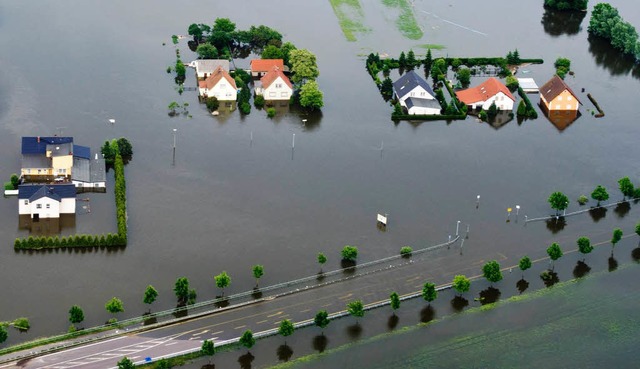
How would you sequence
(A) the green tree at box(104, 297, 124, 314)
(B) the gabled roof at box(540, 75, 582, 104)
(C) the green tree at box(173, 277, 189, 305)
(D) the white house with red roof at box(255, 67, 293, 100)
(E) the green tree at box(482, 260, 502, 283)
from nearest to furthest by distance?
(A) the green tree at box(104, 297, 124, 314), (C) the green tree at box(173, 277, 189, 305), (E) the green tree at box(482, 260, 502, 283), (D) the white house with red roof at box(255, 67, 293, 100), (B) the gabled roof at box(540, 75, 582, 104)

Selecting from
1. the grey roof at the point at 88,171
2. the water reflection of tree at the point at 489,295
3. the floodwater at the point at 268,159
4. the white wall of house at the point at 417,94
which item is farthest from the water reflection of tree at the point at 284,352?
the white wall of house at the point at 417,94

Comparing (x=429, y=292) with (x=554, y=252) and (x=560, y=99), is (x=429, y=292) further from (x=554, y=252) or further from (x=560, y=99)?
(x=560, y=99)

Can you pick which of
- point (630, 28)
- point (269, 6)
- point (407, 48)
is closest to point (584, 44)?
point (630, 28)

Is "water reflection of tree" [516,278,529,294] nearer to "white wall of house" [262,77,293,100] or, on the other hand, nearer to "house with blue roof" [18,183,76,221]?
"house with blue roof" [18,183,76,221]

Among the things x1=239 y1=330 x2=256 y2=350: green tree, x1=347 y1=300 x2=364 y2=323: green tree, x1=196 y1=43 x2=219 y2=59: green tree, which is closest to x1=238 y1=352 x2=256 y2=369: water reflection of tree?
x1=239 y1=330 x2=256 y2=350: green tree

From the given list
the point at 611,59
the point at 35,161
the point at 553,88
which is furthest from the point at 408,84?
the point at 35,161
